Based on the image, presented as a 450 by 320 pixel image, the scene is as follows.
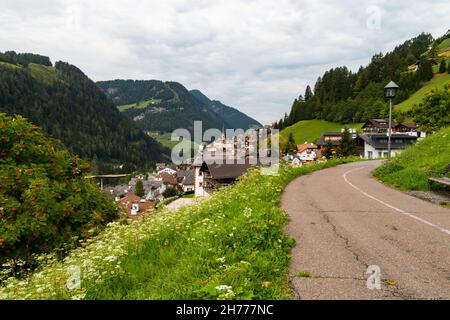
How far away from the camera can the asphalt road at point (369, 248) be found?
179 inches

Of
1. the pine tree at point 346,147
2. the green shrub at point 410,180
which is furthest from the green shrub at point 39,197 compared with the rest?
the pine tree at point 346,147

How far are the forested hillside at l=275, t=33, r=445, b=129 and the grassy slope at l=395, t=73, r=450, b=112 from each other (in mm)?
2425

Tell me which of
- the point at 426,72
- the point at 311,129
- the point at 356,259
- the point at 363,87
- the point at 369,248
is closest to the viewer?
the point at 356,259

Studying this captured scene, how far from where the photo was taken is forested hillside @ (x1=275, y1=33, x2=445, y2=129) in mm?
125312

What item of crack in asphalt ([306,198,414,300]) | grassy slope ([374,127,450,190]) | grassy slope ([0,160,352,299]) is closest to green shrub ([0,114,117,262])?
grassy slope ([0,160,352,299])

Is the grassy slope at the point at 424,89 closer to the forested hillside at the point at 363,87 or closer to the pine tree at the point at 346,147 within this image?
the forested hillside at the point at 363,87

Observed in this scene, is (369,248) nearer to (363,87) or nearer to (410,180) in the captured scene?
(410,180)

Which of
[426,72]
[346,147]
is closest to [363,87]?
[426,72]

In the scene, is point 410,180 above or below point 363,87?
below

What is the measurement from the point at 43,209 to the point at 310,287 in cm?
1017

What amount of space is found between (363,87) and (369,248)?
15873 cm

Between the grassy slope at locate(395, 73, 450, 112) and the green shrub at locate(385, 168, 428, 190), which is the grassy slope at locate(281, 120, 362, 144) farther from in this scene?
the green shrub at locate(385, 168, 428, 190)

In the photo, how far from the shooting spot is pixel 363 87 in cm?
14838
